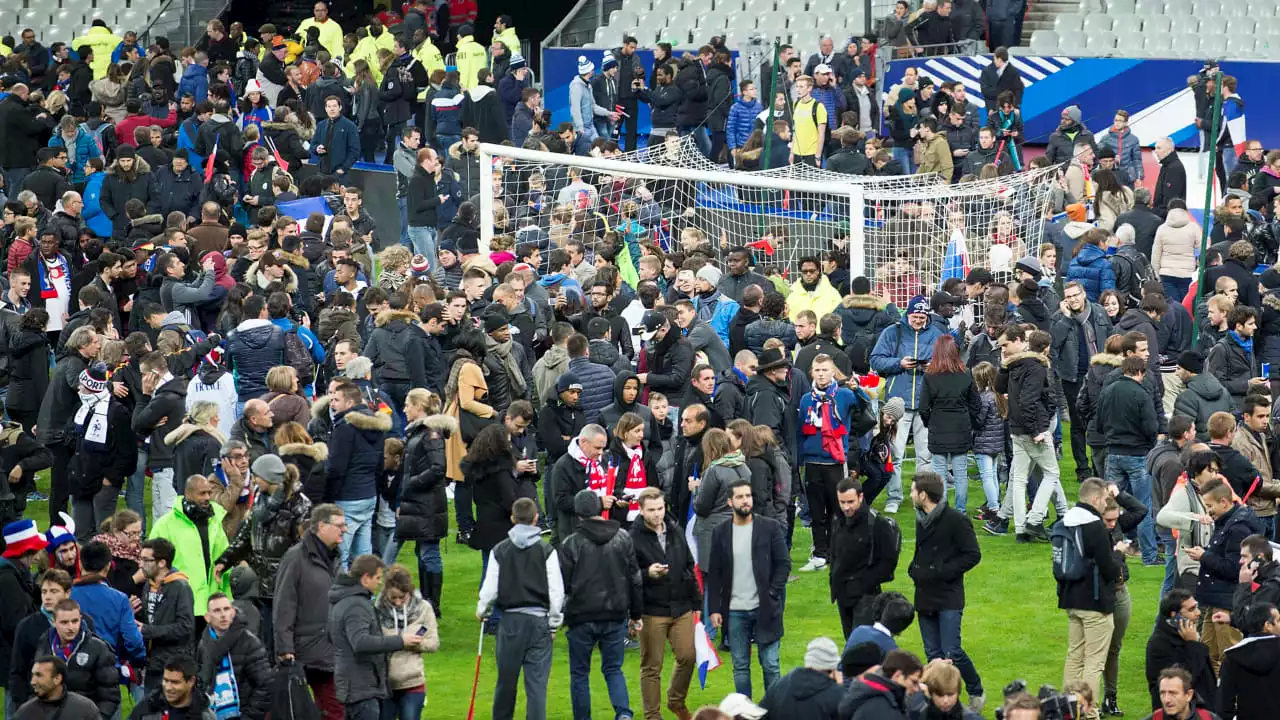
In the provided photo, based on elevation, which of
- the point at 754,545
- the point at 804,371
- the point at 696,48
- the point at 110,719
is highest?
the point at 696,48

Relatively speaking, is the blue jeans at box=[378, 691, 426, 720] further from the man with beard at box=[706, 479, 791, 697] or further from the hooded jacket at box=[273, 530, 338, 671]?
the man with beard at box=[706, 479, 791, 697]

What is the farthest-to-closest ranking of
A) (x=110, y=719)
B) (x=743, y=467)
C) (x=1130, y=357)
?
(x=1130, y=357)
(x=743, y=467)
(x=110, y=719)

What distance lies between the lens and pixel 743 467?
11.8 m

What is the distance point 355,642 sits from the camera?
9906mm

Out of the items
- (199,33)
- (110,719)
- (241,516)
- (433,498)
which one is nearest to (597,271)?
(433,498)

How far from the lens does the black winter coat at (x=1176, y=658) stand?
33.6 feet

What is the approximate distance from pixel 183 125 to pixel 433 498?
10874 mm

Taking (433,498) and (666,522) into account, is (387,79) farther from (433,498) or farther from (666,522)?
(666,522)

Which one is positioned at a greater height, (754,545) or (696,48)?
(696,48)

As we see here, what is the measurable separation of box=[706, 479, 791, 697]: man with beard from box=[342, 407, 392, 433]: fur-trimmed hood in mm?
2527

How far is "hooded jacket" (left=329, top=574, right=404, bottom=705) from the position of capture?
32.6ft

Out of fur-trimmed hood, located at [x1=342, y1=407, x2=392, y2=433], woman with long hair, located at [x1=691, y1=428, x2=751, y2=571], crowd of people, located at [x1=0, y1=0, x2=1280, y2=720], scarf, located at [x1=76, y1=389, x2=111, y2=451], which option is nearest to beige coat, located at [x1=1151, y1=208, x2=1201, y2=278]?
crowd of people, located at [x1=0, y1=0, x2=1280, y2=720]

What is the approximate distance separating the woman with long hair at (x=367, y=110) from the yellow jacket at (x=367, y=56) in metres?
1.70

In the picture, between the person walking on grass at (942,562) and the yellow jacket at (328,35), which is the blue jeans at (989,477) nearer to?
the person walking on grass at (942,562)
